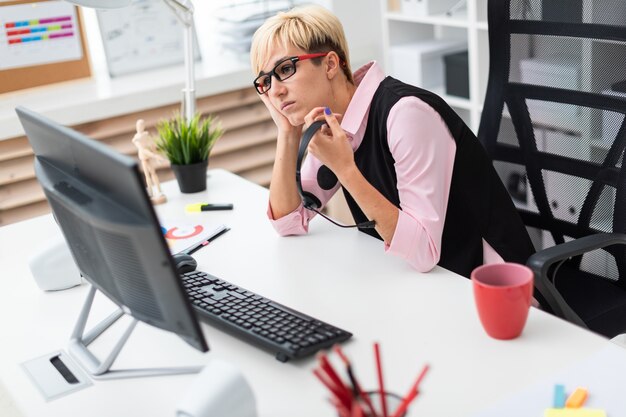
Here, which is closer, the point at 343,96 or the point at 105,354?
the point at 105,354

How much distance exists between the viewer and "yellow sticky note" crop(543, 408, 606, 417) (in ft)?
3.43

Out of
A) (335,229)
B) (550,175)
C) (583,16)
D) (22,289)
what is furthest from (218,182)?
(583,16)

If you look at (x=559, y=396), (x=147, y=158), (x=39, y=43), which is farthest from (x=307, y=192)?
(x=39, y=43)

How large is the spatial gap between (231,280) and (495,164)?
2.34ft

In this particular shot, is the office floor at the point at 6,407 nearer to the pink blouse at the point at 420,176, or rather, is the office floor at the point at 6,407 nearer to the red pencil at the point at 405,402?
the pink blouse at the point at 420,176

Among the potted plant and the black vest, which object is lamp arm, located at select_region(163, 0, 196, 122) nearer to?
the potted plant

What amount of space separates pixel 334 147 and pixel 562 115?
1.82ft

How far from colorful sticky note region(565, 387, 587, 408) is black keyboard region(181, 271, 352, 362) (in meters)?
0.35

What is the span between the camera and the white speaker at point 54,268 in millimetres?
1588

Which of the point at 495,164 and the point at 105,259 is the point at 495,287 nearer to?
the point at 105,259

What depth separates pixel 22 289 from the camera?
5.41 feet

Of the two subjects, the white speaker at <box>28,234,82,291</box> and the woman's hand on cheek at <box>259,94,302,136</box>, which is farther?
the woman's hand on cheek at <box>259,94,302,136</box>

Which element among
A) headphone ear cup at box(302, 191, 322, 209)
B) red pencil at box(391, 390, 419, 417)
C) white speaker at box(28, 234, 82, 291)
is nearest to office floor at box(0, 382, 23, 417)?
→ white speaker at box(28, 234, 82, 291)

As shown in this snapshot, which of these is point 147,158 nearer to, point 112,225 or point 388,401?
point 112,225
